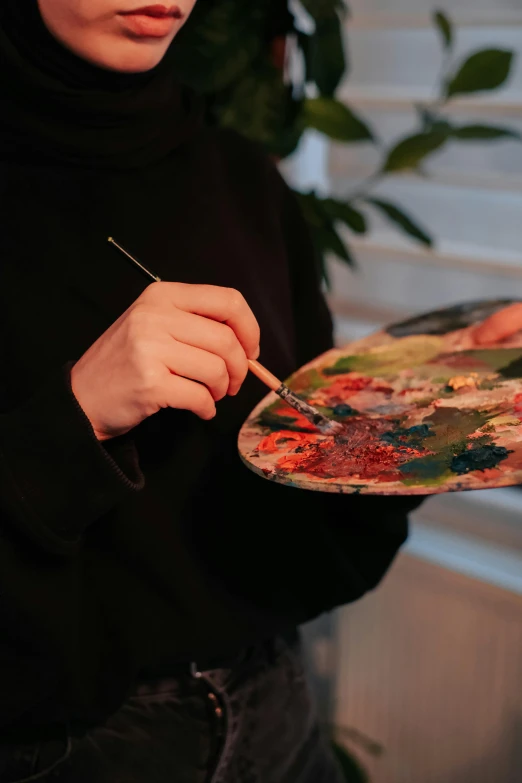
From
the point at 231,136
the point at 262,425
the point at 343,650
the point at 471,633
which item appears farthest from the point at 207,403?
the point at 343,650

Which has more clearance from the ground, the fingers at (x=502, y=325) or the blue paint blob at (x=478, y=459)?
the blue paint blob at (x=478, y=459)

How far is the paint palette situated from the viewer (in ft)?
1.82

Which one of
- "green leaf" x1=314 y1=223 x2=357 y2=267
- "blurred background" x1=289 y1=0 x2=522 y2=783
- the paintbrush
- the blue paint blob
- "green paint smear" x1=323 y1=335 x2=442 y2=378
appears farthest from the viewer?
"blurred background" x1=289 y1=0 x2=522 y2=783

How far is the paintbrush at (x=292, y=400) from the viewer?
0.65 metres

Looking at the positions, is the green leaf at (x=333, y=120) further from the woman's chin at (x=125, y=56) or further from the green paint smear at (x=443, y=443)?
the green paint smear at (x=443, y=443)

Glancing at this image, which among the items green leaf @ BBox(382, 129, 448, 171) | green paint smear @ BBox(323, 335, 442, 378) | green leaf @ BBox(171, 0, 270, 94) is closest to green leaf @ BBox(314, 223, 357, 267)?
green leaf @ BBox(382, 129, 448, 171)

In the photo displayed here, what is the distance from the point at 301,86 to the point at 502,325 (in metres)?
0.50

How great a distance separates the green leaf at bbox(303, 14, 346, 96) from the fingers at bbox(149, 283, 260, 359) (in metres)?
0.54

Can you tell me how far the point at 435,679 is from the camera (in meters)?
1.40

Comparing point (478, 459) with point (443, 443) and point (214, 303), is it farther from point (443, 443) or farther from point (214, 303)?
point (214, 303)

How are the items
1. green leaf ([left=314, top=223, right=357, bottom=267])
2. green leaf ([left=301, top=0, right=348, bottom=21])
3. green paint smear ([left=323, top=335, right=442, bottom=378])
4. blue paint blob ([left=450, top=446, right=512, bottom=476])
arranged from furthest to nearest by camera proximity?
green leaf ([left=314, top=223, right=357, bottom=267]) < green leaf ([left=301, top=0, right=348, bottom=21]) < green paint smear ([left=323, top=335, right=442, bottom=378]) < blue paint blob ([left=450, top=446, right=512, bottom=476])

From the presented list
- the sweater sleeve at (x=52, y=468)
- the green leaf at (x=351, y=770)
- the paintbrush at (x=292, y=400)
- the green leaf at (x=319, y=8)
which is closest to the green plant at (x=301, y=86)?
the green leaf at (x=319, y=8)

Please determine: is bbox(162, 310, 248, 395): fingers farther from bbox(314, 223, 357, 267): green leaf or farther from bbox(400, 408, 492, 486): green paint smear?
bbox(314, 223, 357, 267): green leaf

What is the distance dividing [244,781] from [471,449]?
1.40 feet
